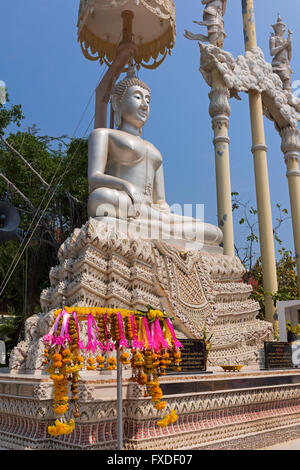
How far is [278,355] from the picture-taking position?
565cm

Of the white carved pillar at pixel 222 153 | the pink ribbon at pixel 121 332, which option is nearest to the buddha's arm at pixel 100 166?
the pink ribbon at pixel 121 332

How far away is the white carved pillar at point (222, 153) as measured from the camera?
11172 millimetres

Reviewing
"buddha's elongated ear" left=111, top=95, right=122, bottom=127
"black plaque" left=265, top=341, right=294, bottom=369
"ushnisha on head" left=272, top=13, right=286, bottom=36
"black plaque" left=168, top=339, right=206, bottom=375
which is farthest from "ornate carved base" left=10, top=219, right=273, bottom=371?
"ushnisha on head" left=272, top=13, right=286, bottom=36

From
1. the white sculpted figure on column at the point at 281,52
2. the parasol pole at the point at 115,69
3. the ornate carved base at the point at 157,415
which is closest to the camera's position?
the ornate carved base at the point at 157,415

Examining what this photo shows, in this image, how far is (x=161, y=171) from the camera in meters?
8.23

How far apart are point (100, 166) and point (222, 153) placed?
5.11 metres

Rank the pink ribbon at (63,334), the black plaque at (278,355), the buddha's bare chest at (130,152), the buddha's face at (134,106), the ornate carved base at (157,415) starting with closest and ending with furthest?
1. the pink ribbon at (63,334)
2. the ornate carved base at (157,415)
3. the black plaque at (278,355)
4. the buddha's bare chest at (130,152)
5. the buddha's face at (134,106)

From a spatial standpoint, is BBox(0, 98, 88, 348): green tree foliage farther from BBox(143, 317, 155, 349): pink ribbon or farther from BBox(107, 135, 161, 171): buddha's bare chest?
BBox(143, 317, 155, 349): pink ribbon

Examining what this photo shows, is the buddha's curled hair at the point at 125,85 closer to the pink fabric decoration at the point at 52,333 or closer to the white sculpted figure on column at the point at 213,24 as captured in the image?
the white sculpted figure on column at the point at 213,24

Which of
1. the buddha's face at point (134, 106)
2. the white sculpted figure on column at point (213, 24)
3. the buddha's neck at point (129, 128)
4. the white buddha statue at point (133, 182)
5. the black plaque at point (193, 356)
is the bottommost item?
the black plaque at point (193, 356)

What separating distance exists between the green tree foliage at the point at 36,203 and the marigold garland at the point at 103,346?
10.5 metres

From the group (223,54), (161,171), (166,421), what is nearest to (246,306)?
(161,171)

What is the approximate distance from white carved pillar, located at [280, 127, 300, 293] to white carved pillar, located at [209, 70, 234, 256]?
113 inches
